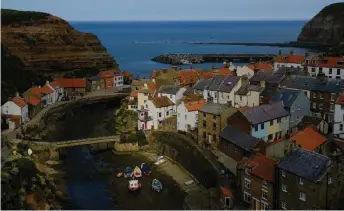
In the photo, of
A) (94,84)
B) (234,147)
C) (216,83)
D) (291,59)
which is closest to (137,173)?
(234,147)

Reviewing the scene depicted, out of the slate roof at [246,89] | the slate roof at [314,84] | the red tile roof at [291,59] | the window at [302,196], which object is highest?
the red tile roof at [291,59]

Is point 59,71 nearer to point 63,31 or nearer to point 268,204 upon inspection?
point 63,31

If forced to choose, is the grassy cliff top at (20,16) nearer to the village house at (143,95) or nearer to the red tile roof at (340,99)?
the village house at (143,95)

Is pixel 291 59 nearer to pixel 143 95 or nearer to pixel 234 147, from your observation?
pixel 143 95

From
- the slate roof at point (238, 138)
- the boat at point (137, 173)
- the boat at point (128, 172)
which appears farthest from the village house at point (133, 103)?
the slate roof at point (238, 138)

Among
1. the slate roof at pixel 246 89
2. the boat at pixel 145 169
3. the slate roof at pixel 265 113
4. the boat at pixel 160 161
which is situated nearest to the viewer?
the slate roof at pixel 265 113

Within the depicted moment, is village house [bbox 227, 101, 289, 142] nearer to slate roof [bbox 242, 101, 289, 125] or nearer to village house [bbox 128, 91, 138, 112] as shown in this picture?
slate roof [bbox 242, 101, 289, 125]

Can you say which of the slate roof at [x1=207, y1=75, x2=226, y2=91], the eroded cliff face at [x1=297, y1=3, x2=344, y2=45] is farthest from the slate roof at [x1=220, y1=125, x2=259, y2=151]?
the eroded cliff face at [x1=297, y1=3, x2=344, y2=45]

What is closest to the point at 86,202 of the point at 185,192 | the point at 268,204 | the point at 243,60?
the point at 185,192
